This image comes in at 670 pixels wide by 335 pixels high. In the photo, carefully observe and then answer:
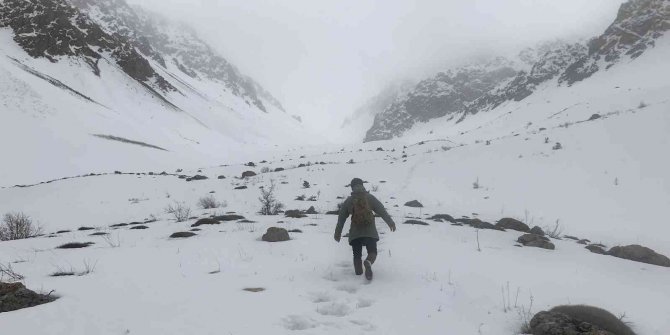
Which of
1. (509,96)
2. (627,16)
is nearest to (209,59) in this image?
(509,96)

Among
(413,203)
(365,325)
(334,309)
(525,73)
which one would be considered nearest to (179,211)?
(413,203)

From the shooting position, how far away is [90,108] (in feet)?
109

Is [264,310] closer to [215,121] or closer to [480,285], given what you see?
[480,285]

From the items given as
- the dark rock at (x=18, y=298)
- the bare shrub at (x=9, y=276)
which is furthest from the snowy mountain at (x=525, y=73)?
the dark rock at (x=18, y=298)

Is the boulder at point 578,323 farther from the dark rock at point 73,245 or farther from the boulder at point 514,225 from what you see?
the dark rock at point 73,245

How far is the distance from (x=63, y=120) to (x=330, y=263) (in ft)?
92.1

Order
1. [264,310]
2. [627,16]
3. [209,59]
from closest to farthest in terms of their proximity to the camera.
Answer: [264,310]
[627,16]
[209,59]

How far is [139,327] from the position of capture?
4074 mm

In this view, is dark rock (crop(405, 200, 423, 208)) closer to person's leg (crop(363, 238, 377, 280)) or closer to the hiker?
the hiker

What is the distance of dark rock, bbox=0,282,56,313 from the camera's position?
4.25m

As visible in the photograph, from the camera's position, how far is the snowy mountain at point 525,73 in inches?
2542

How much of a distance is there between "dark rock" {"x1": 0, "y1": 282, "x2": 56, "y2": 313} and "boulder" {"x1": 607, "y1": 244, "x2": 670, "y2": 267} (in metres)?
7.57

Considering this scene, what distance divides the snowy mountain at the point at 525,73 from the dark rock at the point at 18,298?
68.4 metres

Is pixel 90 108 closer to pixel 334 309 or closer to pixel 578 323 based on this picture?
pixel 334 309
